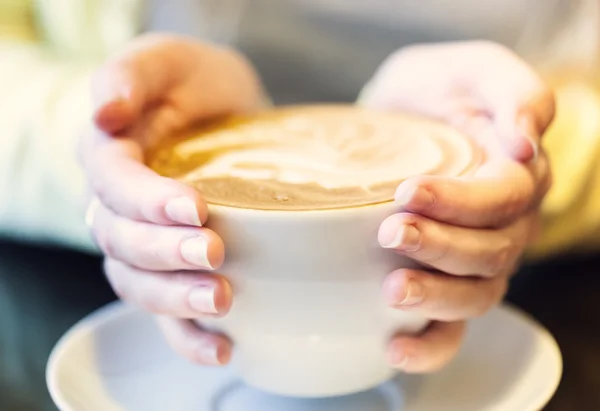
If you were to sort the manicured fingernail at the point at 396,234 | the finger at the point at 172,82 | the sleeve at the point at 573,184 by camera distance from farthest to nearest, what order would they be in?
1. the sleeve at the point at 573,184
2. the finger at the point at 172,82
3. the manicured fingernail at the point at 396,234

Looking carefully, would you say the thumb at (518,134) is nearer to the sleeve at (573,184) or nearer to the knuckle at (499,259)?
the knuckle at (499,259)

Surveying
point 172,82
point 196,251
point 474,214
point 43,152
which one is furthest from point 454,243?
point 43,152

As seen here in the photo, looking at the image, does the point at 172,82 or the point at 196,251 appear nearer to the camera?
the point at 196,251

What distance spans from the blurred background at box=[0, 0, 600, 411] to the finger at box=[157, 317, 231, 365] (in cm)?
10

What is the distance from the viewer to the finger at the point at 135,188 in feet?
1.12

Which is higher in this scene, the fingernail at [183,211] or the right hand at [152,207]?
the fingernail at [183,211]

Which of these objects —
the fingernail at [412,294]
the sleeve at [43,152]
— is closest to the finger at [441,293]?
the fingernail at [412,294]

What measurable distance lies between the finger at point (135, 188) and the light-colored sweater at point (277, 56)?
0.20 metres

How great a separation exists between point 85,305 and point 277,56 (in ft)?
1.05

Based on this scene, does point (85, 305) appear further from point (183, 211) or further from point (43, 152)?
point (183, 211)

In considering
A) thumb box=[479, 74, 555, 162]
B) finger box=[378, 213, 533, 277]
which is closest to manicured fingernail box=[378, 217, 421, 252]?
finger box=[378, 213, 533, 277]

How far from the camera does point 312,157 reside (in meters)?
0.42

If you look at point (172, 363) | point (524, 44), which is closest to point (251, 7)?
point (524, 44)

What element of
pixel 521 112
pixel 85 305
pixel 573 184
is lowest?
pixel 85 305
